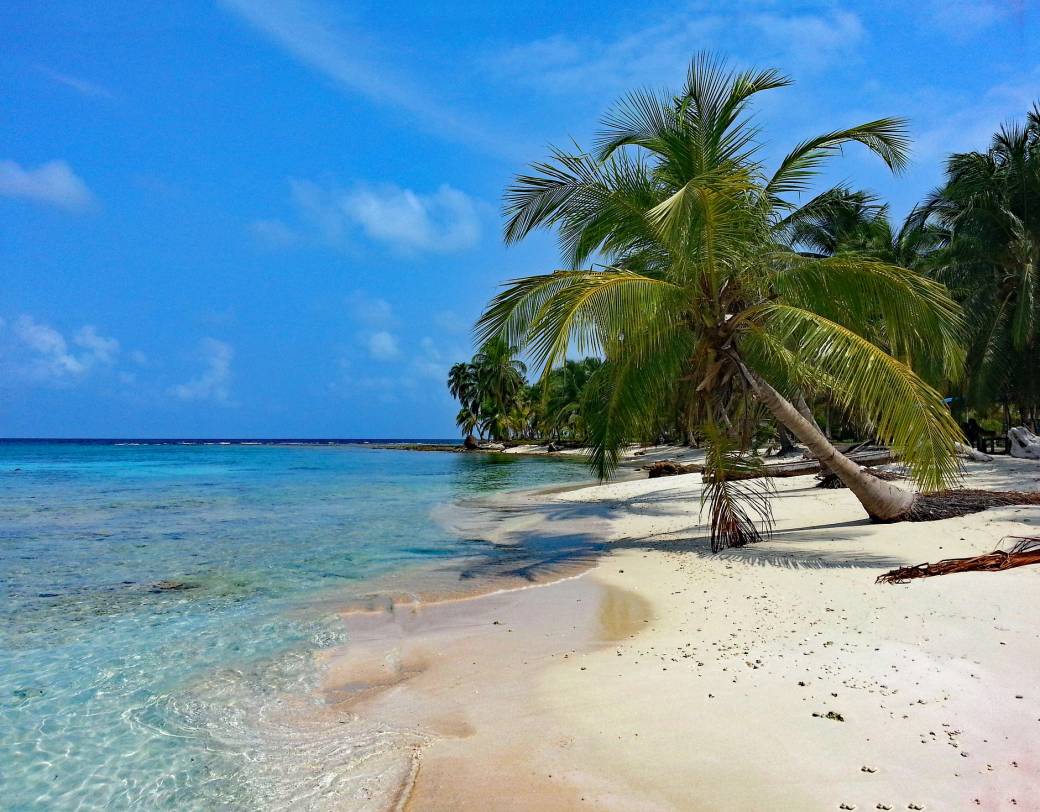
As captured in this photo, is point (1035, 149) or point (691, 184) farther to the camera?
point (1035, 149)

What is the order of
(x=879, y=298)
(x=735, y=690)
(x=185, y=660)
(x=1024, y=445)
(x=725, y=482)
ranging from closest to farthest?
(x=735, y=690) → (x=185, y=660) → (x=879, y=298) → (x=725, y=482) → (x=1024, y=445)

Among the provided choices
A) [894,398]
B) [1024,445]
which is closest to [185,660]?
[894,398]

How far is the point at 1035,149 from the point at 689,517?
629 inches

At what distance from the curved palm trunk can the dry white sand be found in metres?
1.54

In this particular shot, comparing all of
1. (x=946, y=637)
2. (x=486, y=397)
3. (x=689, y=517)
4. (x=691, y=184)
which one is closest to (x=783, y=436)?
(x=689, y=517)

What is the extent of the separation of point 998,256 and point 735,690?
22.2m

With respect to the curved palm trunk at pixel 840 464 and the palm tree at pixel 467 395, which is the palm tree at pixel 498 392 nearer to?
the palm tree at pixel 467 395

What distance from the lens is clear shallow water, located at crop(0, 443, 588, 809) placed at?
3.43 meters

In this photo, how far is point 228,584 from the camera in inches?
329

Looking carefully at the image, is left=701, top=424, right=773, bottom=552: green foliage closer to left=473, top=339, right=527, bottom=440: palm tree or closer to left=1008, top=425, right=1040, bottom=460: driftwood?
left=1008, top=425, right=1040, bottom=460: driftwood

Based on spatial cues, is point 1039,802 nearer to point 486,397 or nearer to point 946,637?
point 946,637

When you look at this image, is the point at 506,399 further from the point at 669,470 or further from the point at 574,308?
the point at 574,308

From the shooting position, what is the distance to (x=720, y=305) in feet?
28.8

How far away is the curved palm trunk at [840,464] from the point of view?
345 inches
